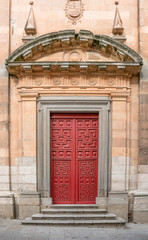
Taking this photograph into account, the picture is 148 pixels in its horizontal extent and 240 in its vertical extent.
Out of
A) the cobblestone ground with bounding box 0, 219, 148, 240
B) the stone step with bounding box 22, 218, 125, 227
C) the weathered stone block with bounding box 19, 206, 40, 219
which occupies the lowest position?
the cobblestone ground with bounding box 0, 219, 148, 240

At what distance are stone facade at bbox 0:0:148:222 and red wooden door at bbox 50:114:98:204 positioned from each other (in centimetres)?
22

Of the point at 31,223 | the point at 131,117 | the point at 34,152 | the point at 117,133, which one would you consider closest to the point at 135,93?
the point at 131,117

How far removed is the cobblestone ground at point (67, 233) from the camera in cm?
590

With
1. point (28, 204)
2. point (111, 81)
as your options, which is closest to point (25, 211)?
point (28, 204)

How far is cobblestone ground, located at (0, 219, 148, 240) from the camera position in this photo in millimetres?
5901

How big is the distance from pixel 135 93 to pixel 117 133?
47.1 inches

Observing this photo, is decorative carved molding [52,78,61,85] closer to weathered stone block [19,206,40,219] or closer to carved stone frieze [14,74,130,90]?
carved stone frieze [14,74,130,90]

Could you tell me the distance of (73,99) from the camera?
721 centimetres

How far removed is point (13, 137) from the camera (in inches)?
289

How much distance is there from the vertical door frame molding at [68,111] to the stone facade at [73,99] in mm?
27

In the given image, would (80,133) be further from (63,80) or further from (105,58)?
(105,58)

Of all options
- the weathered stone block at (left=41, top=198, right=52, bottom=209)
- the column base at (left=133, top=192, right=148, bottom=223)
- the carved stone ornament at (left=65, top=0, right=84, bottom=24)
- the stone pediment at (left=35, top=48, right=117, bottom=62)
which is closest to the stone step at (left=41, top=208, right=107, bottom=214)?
the weathered stone block at (left=41, top=198, right=52, bottom=209)

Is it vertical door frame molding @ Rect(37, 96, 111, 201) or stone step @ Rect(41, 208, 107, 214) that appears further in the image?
vertical door frame molding @ Rect(37, 96, 111, 201)

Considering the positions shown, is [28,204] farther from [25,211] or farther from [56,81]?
[56,81]
